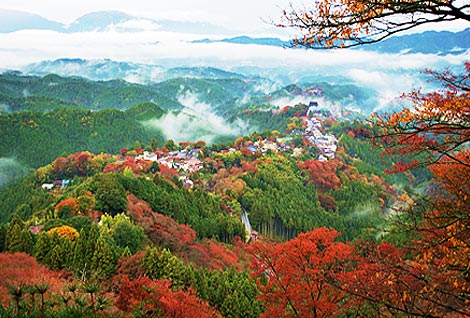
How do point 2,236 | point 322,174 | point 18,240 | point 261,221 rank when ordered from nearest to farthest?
point 18,240, point 2,236, point 261,221, point 322,174

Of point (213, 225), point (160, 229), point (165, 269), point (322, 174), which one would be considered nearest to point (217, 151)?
point (322, 174)

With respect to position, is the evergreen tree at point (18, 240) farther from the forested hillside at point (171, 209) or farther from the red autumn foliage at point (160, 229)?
the red autumn foliage at point (160, 229)

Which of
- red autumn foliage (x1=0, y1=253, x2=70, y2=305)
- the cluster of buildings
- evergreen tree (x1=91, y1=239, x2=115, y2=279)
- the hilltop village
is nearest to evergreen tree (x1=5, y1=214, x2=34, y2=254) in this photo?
red autumn foliage (x1=0, y1=253, x2=70, y2=305)

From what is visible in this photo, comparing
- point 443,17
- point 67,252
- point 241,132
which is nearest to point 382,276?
point 443,17

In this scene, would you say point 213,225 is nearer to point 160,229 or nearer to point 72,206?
point 160,229

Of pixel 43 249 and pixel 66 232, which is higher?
pixel 43 249

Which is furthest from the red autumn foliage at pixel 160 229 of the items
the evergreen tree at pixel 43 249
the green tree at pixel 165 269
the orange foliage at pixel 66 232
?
the evergreen tree at pixel 43 249

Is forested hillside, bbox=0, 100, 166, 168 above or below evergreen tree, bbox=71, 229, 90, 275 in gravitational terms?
below

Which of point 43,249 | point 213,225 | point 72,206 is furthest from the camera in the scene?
point 213,225

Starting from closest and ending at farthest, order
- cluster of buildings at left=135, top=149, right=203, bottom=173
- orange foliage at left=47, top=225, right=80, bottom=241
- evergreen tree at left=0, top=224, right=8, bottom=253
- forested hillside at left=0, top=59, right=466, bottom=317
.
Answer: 1. forested hillside at left=0, top=59, right=466, bottom=317
2. evergreen tree at left=0, top=224, right=8, bottom=253
3. orange foliage at left=47, top=225, right=80, bottom=241
4. cluster of buildings at left=135, top=149, right=203, bottom=173

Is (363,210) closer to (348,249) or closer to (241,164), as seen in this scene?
(241,164)

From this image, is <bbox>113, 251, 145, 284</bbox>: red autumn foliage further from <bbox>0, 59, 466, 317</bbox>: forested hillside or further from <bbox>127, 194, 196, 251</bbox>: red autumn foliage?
<bbox>127, 194, 196, 251</bbox>: red autumn foliage
